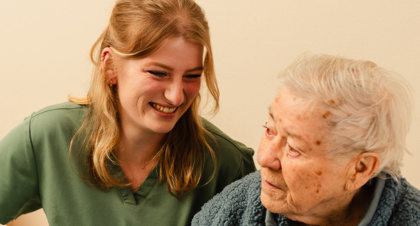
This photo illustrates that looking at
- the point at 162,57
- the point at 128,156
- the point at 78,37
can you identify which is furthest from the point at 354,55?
the point at 78,37

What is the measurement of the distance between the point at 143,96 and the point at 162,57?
123 millimetres

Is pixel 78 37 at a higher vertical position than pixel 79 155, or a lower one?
higher

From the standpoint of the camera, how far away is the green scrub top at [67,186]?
1.41 m

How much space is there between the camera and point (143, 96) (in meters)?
1.29

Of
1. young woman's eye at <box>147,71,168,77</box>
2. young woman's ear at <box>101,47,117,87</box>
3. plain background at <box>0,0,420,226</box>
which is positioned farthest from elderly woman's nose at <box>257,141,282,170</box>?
young woman's ear at <box>101,47,117,87</box>

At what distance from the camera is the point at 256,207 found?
47.2 inches

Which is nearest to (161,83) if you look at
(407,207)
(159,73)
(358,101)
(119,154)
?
(159,73)

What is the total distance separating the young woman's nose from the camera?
4.16 feet

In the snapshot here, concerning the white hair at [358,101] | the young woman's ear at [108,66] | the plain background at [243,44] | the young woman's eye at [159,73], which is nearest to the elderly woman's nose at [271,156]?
the white hair at [358,101]

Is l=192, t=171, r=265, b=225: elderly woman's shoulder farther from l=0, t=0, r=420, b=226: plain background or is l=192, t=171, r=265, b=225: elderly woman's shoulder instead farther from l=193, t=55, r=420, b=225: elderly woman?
l=0, t=0, r=420, b=226: plain background

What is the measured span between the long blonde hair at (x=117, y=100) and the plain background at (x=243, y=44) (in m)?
0.27

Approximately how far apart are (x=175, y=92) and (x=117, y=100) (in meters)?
0.25

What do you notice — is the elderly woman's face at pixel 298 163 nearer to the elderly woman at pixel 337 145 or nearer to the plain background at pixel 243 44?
the elderly woman at pixel 337 145

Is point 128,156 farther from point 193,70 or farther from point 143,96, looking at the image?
point 193,70
